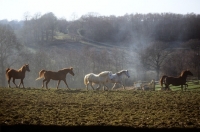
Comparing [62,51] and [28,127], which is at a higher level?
[62,51]

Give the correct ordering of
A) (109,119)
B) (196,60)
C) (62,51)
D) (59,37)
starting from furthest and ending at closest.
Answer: (59,37) < (62,51) < (196,60) < (109,119)

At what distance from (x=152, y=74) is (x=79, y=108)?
3618cm

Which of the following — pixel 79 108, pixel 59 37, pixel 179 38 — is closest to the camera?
pixel 79 108

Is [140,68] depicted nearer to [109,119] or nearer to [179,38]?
[179,38]

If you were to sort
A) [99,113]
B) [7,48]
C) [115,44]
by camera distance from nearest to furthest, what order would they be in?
[99,113] < [7,48] < [115,44]

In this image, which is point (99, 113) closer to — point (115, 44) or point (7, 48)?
point (7, 48)

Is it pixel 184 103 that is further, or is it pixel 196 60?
pixel 196 60

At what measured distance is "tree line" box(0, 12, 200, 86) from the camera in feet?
123

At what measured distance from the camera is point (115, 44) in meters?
62.8

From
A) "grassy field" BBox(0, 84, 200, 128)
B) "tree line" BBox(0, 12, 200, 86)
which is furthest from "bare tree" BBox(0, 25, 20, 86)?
"grassy field" BBox(0, 84, 200, 128)

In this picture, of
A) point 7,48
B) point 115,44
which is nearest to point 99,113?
point 7,48

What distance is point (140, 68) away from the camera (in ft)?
149

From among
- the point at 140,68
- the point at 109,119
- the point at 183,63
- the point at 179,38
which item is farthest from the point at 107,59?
the point at 109,119

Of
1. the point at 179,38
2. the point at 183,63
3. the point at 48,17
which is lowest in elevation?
the point at 183,63
